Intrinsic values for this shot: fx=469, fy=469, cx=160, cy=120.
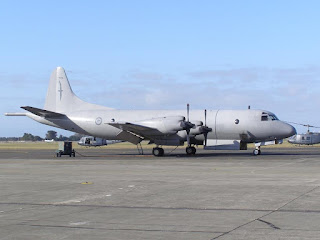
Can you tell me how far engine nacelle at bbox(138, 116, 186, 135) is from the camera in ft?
139

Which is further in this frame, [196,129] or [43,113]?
[43,113]

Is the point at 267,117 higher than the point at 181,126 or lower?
higher

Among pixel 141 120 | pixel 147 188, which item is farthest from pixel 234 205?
pixel 141 120

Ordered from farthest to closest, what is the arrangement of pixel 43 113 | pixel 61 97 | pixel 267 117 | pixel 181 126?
pixel 61 97 → pixel 43 113 → pixel 267 117 → pixel 181 126

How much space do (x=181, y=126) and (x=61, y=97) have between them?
608 inches

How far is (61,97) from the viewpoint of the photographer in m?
50.5

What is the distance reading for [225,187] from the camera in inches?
712

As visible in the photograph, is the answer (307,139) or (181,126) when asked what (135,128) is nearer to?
(181,126)

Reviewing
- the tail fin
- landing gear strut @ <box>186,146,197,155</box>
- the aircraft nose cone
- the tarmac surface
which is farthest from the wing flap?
the tarmac surface

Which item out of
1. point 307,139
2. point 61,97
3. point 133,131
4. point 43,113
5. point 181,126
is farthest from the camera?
point 307,139

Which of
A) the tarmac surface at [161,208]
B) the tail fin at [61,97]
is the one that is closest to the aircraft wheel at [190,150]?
the tail fin at [61,97]

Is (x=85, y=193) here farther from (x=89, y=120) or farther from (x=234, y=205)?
(x=89, y=120)

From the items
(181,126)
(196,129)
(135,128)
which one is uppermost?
(181,126)

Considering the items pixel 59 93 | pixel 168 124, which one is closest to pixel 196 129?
pixel 168 124
